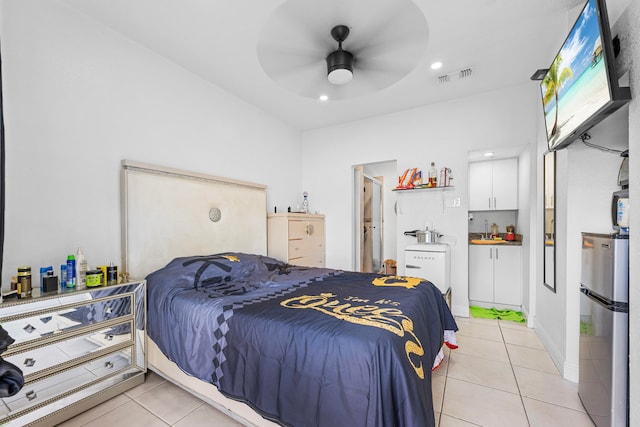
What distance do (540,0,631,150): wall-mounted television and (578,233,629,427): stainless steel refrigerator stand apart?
692mm

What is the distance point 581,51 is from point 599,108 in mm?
421

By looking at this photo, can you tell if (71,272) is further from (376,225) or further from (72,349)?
(376,225)

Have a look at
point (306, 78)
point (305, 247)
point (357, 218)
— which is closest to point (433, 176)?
point (357, 218)

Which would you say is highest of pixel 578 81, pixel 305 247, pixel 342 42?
pixel 342 42

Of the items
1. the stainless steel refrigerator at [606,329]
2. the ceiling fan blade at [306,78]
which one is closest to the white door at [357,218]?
the ceiling fan blade at [306,78]

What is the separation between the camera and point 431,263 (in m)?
3.33

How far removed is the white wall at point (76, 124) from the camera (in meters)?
1.84

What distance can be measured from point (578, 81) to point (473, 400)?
7.05 ft

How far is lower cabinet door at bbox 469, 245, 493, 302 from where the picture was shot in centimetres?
374

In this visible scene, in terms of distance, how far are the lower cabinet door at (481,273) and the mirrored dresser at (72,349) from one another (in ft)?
12.8

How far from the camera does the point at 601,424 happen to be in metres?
1.54

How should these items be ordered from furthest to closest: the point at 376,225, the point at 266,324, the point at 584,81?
the point at 376,225 → the point at 584,81 → the point at 266,324

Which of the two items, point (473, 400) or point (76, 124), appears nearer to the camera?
point (473, 400)

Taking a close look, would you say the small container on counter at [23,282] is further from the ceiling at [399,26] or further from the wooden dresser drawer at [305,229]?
the wooden dresser drawer at [305,229]
